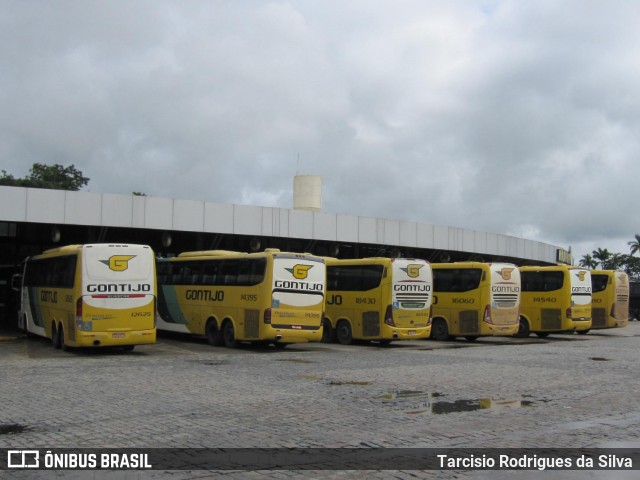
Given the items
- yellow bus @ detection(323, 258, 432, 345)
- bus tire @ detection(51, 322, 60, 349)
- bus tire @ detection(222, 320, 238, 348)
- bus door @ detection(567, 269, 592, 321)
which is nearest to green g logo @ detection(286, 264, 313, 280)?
bus tire @ detection(222, 320, 238, 348)

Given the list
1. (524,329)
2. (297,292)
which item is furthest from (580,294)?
(297,292)

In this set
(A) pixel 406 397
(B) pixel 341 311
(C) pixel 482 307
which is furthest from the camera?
(C) pixel 482 307

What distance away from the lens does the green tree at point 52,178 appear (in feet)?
261

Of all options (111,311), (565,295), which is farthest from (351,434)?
(565,295)

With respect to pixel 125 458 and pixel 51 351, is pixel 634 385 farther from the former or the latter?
→ pixel 51 351

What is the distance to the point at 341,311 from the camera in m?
25.8

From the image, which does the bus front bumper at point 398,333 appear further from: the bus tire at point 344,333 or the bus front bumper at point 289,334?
the bus front bumper at point 289,334

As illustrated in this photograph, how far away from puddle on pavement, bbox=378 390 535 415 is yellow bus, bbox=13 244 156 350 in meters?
9.82

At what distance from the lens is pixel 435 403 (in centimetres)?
1109

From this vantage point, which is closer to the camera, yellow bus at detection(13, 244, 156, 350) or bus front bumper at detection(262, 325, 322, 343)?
yellow bus at detection(13, 244, 156, 350)

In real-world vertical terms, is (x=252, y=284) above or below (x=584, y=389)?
above

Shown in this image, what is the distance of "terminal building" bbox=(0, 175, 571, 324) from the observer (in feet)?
91.0

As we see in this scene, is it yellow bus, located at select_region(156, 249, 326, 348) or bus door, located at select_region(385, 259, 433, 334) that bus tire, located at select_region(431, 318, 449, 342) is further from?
yellow bus, located at select_region(156, 249, 326, 348)

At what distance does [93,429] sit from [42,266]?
1572 cm
